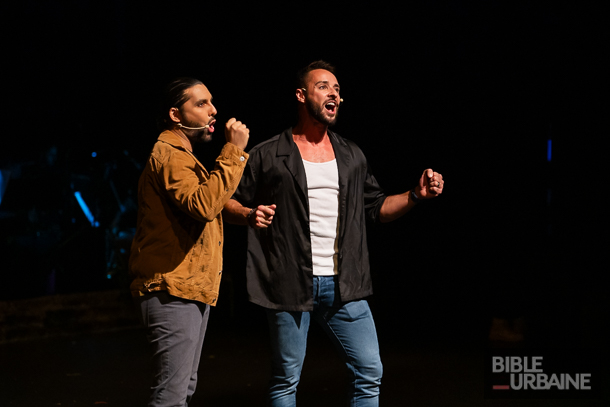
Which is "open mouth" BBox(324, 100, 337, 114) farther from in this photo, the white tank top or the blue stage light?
the blue stage light

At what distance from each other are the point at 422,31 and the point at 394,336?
226 centimetres

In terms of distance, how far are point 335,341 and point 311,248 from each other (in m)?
0.34

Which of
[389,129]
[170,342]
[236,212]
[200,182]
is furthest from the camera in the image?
[389,129]

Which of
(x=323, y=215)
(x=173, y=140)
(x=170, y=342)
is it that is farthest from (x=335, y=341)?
(x=173, y=140)

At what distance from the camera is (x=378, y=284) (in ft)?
19.3

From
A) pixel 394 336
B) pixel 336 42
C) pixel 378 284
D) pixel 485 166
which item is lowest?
pixel 394 336

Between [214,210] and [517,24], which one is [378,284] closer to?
[517,24]

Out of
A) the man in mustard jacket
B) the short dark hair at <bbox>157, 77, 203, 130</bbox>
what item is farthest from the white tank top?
the short dark hair at <bbox>157, 77, 203, 130</bbox>

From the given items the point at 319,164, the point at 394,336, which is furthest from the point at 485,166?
the point at 319,164

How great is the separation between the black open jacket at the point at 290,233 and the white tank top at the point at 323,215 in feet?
0.08

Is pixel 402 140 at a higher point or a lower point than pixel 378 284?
higher

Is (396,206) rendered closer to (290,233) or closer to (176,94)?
(290,233)

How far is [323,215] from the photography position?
254cm

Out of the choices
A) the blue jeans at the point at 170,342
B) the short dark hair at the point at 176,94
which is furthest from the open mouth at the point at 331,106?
the blue jeans at the point at 170,342
